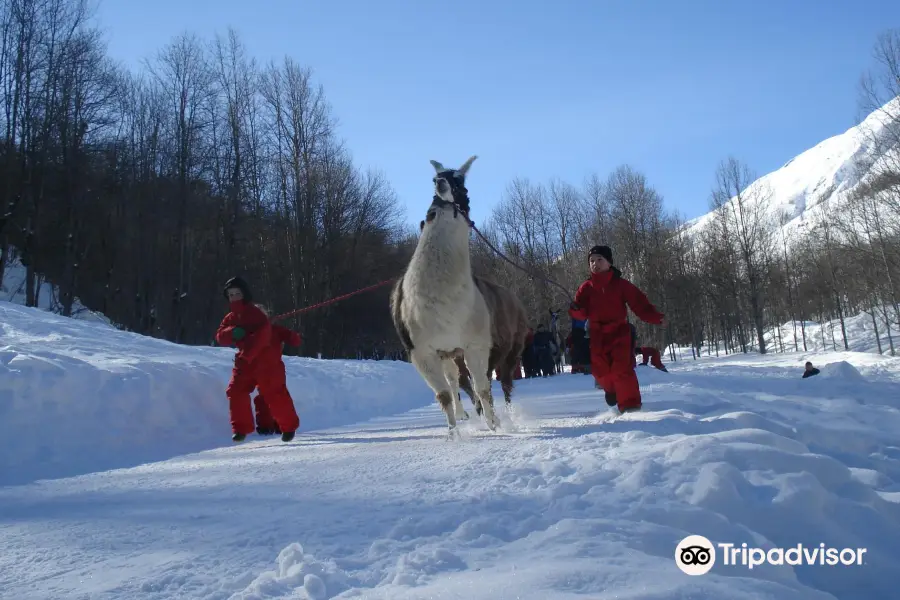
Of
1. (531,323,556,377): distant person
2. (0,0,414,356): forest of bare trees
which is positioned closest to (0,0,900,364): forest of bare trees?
(0,0,414,356): forest of bare trees

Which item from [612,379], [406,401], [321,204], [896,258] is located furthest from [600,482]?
[896,258]

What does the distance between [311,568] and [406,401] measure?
12.2m

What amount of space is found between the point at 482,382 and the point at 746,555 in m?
3.46

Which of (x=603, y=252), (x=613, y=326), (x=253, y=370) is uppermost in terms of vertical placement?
(x=603, y=252)

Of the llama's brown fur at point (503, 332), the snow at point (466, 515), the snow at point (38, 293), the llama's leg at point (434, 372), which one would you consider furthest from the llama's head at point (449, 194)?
the snow at point (38, 293)

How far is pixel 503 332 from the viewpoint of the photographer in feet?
23.1

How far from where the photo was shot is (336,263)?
107 feet

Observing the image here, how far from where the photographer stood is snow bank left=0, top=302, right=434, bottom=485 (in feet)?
18.8

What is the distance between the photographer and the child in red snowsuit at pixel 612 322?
18.8 ft

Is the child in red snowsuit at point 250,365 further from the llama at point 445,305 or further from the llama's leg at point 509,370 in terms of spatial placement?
the llama's leg at point 509,370

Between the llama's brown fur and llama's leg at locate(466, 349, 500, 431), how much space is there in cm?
89

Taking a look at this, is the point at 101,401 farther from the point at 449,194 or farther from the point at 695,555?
the point at 695,555

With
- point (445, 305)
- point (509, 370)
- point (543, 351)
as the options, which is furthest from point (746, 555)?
point (543, 351)

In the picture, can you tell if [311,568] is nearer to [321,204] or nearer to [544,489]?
[544,489]
